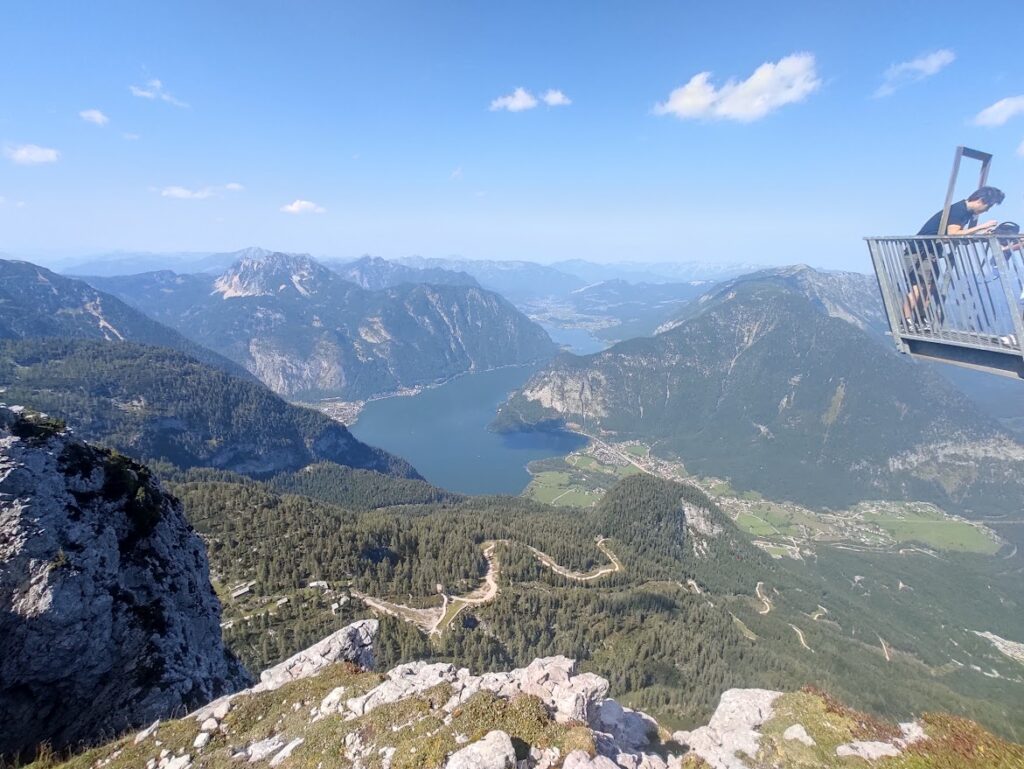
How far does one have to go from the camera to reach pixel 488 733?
46.5 feet

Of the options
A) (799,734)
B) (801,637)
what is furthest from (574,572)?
(799,734)

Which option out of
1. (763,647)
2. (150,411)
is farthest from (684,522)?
(150,411)

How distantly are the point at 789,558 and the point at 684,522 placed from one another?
51.6 m

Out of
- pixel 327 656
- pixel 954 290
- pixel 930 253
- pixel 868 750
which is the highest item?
pixel 930 253

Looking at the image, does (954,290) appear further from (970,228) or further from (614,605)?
(614,605)

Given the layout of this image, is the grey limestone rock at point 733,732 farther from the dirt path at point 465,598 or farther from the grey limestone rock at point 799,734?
the dirt path at point 465,598

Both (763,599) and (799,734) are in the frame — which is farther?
(763,599)

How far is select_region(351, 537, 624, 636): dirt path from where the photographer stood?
76812mm

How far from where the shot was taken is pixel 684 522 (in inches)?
6427

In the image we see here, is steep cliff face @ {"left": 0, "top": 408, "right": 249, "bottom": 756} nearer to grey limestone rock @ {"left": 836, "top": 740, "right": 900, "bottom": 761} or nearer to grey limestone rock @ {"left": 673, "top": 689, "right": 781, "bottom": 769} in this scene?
grey limestone rock @ {"left": 673, "top": 689, "right": 781, "bottom": 769}

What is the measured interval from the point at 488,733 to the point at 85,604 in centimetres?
1746

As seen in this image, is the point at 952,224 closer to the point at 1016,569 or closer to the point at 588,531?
the point at 588,531

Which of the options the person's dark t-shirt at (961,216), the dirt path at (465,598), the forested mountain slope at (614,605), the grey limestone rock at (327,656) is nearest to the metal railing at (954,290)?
the person's dark t-shirt at (961,216)

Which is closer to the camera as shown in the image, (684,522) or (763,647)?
(763,647)
